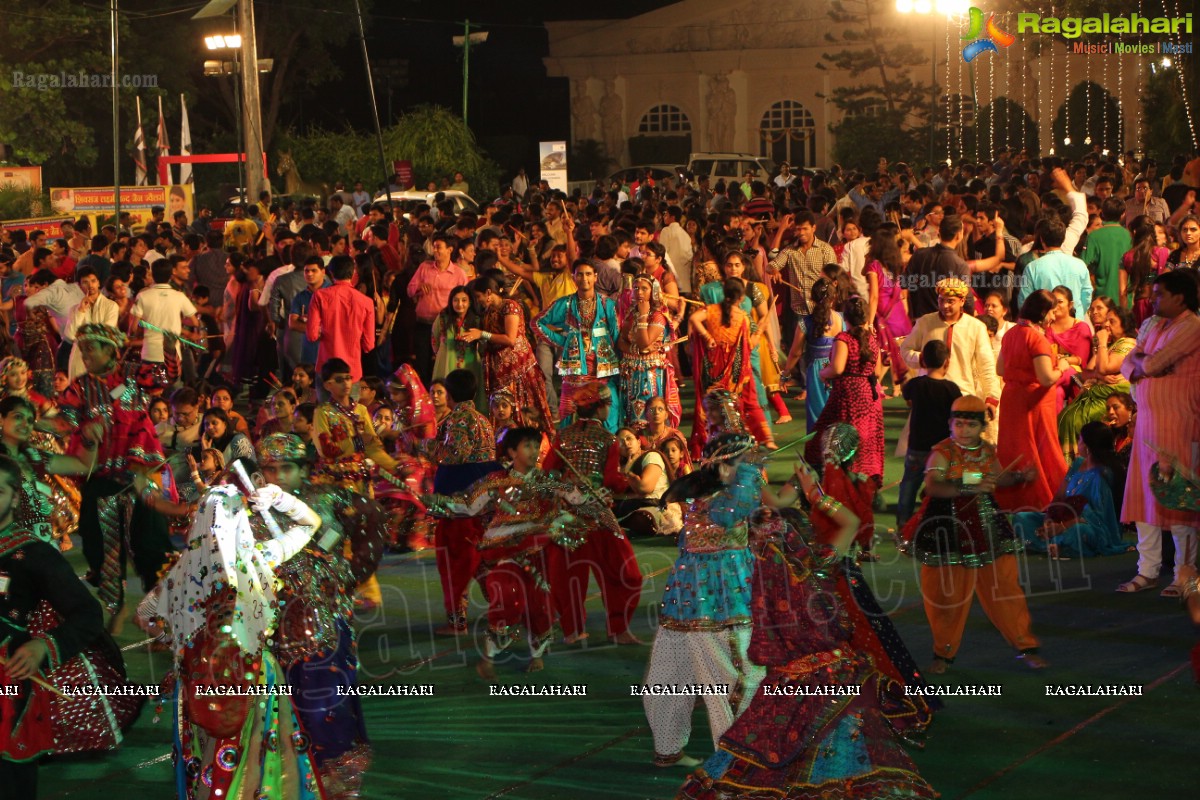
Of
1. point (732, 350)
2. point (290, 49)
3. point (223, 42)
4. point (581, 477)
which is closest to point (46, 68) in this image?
point (290, 49)

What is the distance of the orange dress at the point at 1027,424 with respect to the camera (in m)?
9.73

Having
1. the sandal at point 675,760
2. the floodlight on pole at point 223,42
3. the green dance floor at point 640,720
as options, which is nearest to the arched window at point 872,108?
the floodlight on pole at point 223,42

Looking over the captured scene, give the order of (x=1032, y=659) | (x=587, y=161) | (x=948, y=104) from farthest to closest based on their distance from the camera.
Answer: (x=587, y=161) → (x=948, y=104) → (x=1032, y=659)

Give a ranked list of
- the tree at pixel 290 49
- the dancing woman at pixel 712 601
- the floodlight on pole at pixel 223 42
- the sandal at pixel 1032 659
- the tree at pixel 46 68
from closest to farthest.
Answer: the dancing woman at pixel 712 601 < the sandal at pixel 1032 659 < the floodlight on pole at pixel 223 42 < the tree at pixel 46 68 < the tree at pixel 290 49

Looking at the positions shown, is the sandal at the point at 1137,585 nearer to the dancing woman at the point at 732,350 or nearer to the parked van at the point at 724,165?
the dancing woman at the point at 732,350

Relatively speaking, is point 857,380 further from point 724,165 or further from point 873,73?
point 873,73

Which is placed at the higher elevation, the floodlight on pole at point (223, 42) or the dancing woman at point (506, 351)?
the floodlight on pole at point (223, 42)

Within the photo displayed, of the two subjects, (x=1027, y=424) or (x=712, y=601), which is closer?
(x=712, y=601)

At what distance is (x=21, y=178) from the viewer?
3128 centimetres

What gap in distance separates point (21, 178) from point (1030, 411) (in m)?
25.9

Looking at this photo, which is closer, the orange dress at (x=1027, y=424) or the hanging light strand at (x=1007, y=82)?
the orange dress at (x=1027, y=424)

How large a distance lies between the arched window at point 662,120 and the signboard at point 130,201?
94.7ft

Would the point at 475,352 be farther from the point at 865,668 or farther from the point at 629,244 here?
the point at 865,668

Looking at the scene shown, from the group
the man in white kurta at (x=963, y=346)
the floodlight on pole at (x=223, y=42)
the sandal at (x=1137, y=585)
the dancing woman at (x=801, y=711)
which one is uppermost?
the floodlight on pole at (x=223, y=42)
